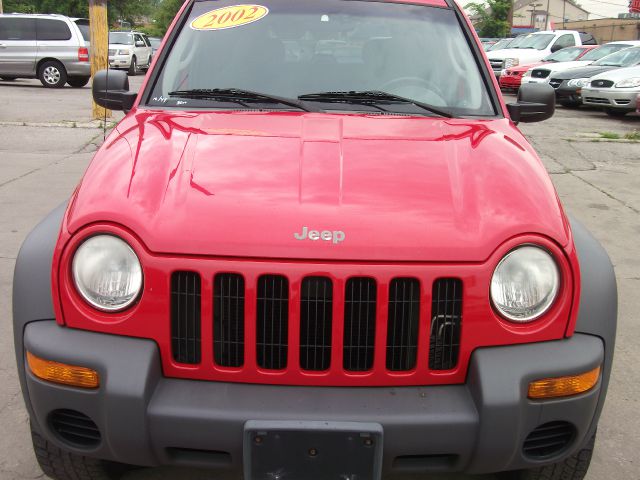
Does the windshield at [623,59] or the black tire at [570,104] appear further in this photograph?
the black tire at [570,104]

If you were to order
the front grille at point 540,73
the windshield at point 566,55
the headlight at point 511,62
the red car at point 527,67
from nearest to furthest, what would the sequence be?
the front grille at point 540,73 < the windshield at point 566,55 < the red car at point 527,67 < the headlight at point 511,62

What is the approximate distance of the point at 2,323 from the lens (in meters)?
4.09

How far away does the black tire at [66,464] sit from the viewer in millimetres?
2424

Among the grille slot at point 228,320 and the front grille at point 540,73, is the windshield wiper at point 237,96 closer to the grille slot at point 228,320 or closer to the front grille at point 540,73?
the grille slot at point 228,320

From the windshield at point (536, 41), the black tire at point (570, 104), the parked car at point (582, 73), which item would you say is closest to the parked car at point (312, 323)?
the parked car at point (582, 73)

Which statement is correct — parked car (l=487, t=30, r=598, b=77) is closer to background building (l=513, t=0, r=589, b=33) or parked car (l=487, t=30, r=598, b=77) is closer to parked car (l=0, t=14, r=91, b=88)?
parked car (l=0, t=14, r=91, b=88)

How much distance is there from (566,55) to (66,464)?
67.2 feet

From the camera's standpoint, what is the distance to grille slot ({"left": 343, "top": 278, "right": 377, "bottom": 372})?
2.09 metres

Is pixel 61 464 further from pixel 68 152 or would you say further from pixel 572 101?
pixel 572 101

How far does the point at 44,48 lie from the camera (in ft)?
62.1

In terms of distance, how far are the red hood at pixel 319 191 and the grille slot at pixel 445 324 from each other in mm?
92

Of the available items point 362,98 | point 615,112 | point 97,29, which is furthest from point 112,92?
point 615,112

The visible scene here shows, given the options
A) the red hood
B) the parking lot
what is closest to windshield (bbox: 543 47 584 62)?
the parking lot

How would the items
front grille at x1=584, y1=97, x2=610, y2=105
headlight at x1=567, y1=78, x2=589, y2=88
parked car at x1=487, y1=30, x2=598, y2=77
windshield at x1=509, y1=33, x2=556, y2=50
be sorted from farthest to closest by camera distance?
1. windshield at x1=509, y1=33, x2=556, y2=50
2. parked car at x1=487, y1=30, x2=598, y2=77
3. headlight at x1=567, y1=78, x2=589, y2=88
4. front grille at x1=584, y1=97, x2=610, y2=105
